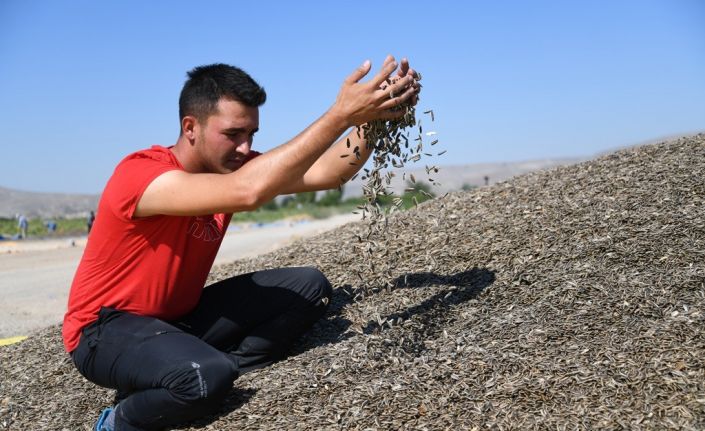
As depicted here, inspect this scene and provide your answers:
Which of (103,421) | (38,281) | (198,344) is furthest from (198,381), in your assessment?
(38,281)

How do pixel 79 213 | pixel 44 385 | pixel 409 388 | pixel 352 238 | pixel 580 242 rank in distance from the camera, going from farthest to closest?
pixel 79 213 → pixel 352 238 → pixel 580 242 → pixel 44 385 → pixel 409 388

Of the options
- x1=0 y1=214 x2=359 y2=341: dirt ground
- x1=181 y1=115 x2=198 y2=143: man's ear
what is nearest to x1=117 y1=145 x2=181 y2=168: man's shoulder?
x1=181 y1=115 x2=198 y2=143: man's ear

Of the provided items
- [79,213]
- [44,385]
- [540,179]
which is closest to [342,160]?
[44,385]

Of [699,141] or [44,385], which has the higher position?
[699,141]

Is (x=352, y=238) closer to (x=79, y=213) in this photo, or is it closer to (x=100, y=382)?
(x=100, y=382)

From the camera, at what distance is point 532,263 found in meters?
3.98

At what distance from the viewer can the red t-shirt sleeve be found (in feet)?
9.46

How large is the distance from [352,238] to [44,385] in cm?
241

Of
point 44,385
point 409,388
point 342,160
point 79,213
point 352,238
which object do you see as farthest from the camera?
point 79,213

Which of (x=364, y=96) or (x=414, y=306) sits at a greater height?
(x=364, y=96)

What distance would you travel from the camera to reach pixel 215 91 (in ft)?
9.87

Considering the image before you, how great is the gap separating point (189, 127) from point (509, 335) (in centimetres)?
178

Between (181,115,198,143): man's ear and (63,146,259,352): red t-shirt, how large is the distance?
14cm

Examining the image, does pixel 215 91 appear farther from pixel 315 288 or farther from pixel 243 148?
pixel 315 288
